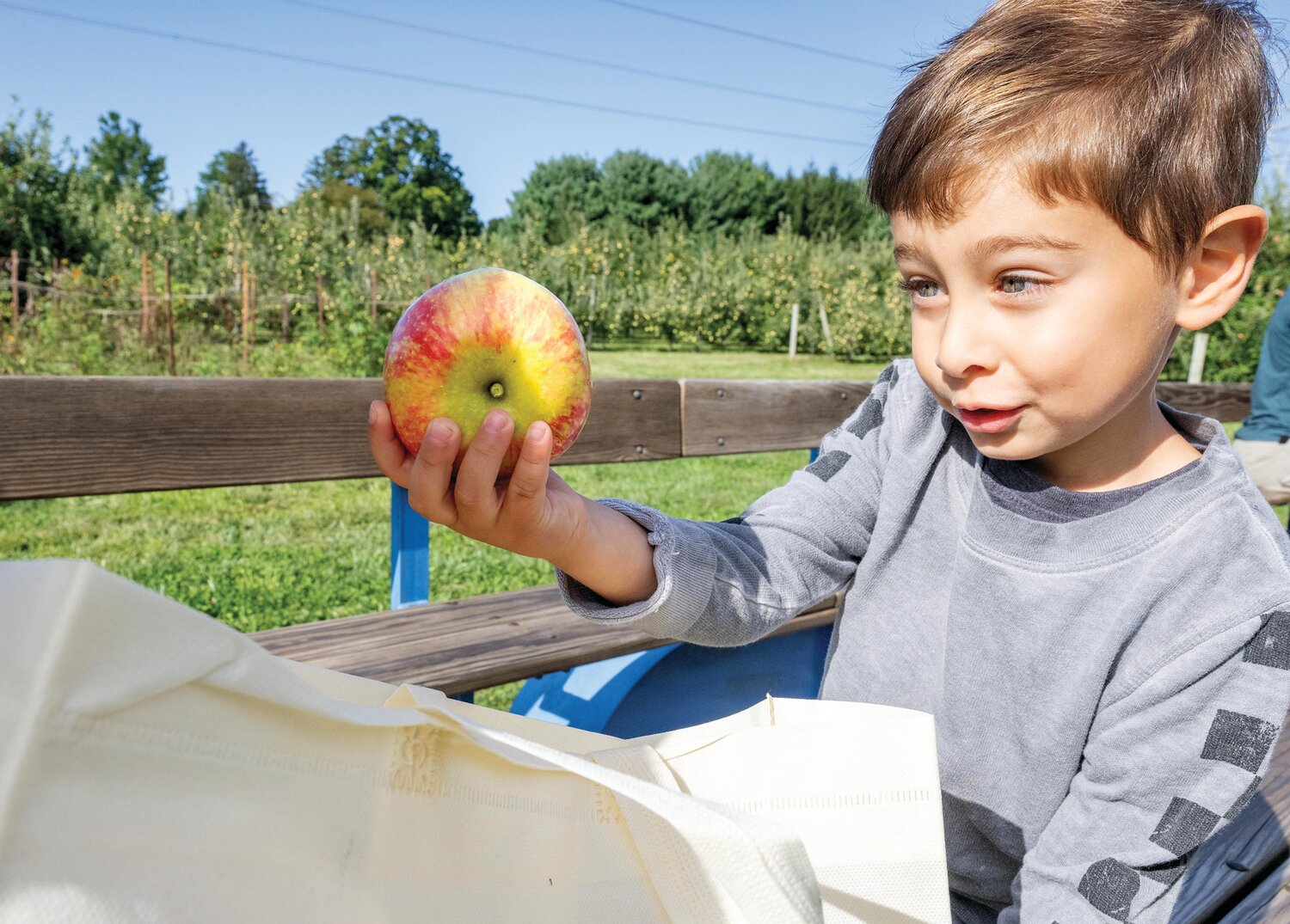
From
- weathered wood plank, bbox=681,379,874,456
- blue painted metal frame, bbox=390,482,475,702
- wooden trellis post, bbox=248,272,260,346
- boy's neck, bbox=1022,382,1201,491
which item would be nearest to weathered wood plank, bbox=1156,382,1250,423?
weathered wood plank, bbox=681,379,874,456

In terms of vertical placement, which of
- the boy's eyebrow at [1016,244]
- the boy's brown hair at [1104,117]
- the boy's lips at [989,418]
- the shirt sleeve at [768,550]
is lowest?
the shirt sleeve at [768,550]

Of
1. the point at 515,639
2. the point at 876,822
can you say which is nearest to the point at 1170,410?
the point at 876,822

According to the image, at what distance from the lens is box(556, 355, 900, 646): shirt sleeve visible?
1.02 meters

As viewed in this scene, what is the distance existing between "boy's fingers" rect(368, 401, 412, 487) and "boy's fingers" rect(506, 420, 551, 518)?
4.7 inches

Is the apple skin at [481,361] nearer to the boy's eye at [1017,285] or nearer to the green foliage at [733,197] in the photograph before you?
the boy's eye at [1017,285]

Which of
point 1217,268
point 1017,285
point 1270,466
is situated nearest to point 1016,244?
point 1017,285

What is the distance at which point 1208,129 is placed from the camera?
38.3 inches

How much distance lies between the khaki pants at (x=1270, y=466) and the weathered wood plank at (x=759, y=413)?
71.8 inches

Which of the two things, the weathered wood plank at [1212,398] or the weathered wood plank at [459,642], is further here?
the weathered wood plank at [1212,398]

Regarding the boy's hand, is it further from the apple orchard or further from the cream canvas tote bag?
the apple orchard

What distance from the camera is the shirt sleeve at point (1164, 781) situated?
87 centimetres

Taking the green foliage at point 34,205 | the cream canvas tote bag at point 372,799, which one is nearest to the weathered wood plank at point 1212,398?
the cream canvas tote bag at point 372,799

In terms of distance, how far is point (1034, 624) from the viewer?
1060mm

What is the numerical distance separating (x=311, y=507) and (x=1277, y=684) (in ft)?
16.2
